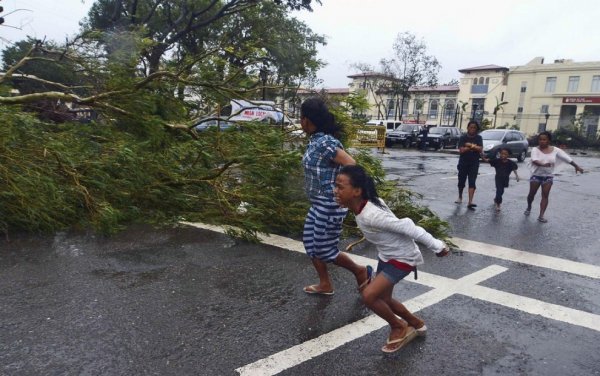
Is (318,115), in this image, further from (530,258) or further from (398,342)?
(530,258)

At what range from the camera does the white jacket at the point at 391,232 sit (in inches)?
116

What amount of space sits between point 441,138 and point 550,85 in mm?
38422

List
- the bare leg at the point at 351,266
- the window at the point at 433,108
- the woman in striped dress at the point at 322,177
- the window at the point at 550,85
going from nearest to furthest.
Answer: the woman in striped dress at the point at 322,177, the bare leg at the point at 351,266, the window at the point at 550,85, the window at the point at 433,108

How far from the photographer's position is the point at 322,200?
11.9 feet

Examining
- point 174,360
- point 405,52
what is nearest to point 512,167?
point 174,360

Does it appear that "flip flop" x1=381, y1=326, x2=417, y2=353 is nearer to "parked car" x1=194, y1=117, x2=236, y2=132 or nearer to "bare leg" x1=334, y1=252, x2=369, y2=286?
"bare leg" x1=334, y1=252, x2=369, y2=286

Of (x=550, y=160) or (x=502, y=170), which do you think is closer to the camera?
(x=550, y=160)

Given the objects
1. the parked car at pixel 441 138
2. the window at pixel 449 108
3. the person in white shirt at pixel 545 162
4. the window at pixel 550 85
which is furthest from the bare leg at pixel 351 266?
the window at pixel 449 108

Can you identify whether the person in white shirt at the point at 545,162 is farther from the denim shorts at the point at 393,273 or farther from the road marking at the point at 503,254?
the denim shorts at the point at 393,273

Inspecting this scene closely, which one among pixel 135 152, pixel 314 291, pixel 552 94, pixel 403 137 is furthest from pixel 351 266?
pixel 552 94

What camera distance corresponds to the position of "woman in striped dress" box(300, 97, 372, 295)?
11.7ft

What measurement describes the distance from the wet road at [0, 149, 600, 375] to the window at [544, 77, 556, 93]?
2392 inches

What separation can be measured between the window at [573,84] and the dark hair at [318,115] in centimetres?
6346

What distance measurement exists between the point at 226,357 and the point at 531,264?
3.83 metres
